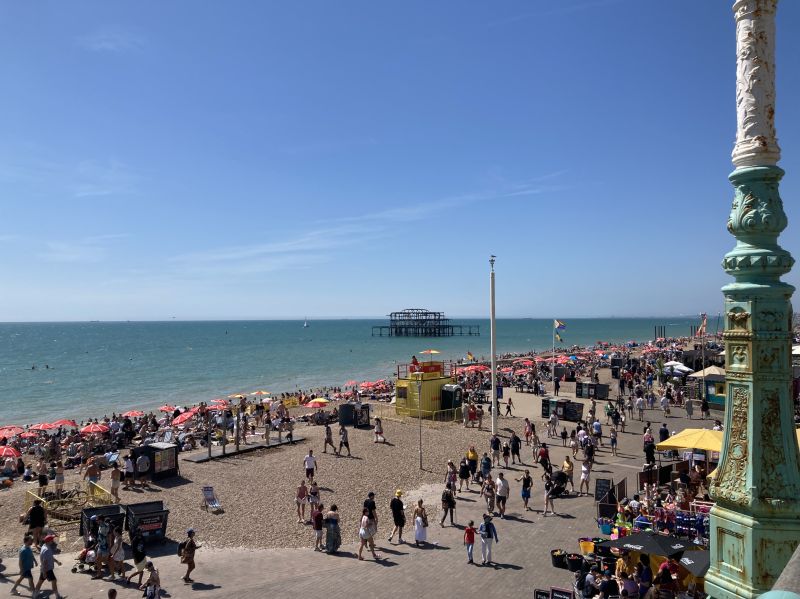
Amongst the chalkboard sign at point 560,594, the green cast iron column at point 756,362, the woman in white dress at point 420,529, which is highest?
the green cast iron column at point 756,362

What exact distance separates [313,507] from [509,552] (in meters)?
4.83

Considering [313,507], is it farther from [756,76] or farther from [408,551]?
[756,76]

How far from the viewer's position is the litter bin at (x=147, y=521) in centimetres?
1191

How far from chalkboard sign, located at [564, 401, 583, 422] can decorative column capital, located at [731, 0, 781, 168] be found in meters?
23.1

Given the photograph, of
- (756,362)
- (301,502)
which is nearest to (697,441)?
(301,502)

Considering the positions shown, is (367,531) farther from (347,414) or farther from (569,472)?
(347,414)

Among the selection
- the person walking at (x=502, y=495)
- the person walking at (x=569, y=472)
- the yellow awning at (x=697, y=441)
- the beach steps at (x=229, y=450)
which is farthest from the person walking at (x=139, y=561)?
the yellow awning at (x=697, y=441)

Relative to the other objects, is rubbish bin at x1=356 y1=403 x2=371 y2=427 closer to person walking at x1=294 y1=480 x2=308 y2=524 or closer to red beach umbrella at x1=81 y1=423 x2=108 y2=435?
person walking at x1=294 y1=480 x2=308 y2=524

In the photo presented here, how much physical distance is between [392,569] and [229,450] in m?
12.2

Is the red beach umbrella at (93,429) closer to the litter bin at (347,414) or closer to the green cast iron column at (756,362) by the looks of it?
the litter bin at (347,414)

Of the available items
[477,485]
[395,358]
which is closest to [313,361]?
[395,358]

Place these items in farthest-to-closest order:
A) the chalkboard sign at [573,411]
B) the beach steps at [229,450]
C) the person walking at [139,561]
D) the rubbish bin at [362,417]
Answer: the chalkboard sign at [573,411], the rubbish bin at [362,417], the beach steps at [229,450], the person walking at [139,561]

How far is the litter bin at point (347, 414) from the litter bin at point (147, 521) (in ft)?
42.5

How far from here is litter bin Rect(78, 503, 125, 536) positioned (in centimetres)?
1151
